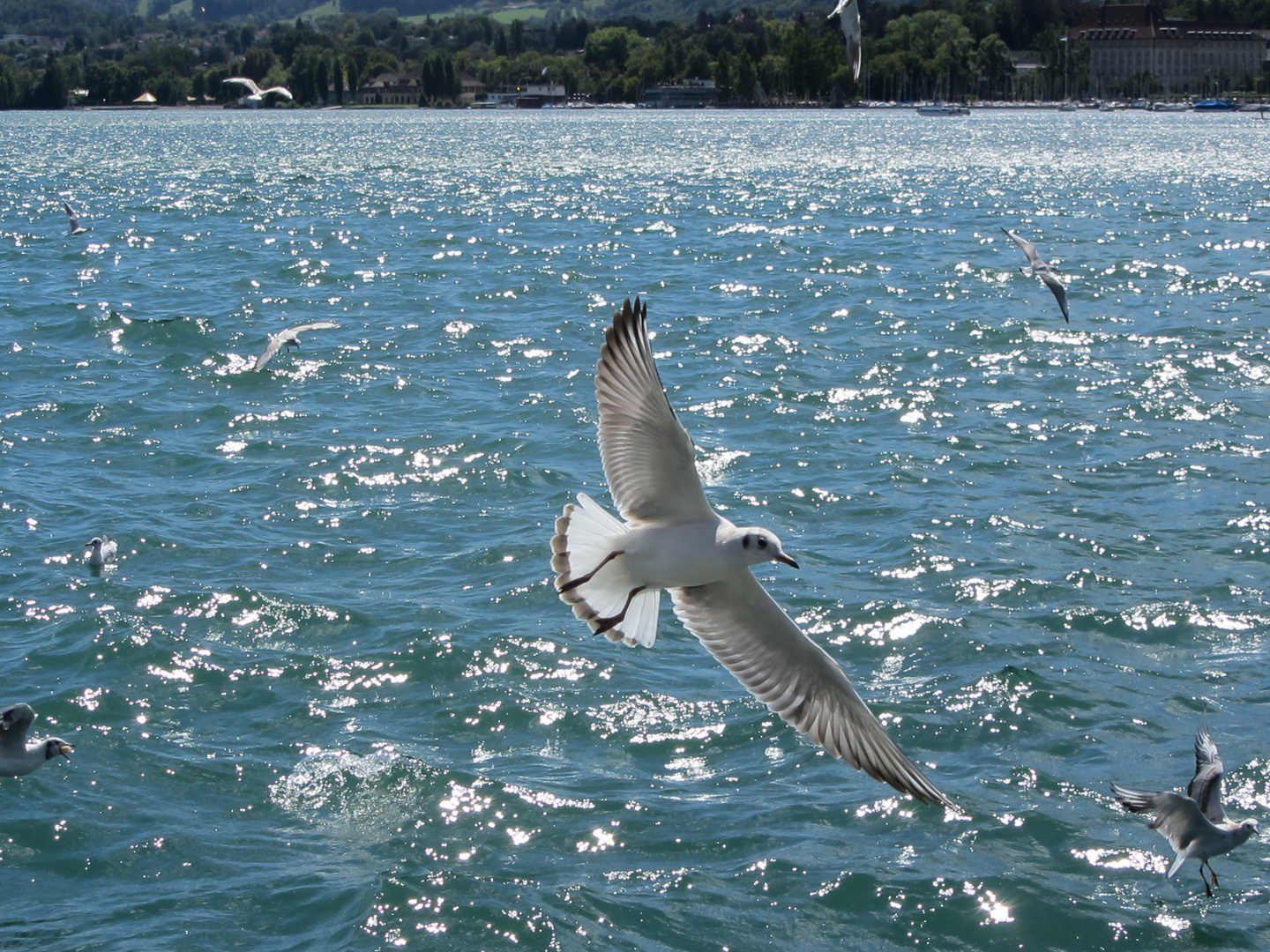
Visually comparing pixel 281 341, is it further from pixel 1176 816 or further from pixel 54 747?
pixel 1176 816

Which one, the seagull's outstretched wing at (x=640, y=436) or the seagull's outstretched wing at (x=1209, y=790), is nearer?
the seagull's outstretched wing at (x=640, y=436)

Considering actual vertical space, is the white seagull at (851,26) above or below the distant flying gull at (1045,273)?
above

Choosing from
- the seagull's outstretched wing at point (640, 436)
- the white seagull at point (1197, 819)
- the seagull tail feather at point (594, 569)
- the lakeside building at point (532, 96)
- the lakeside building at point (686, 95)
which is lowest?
the white seagull at point (1197, 819)

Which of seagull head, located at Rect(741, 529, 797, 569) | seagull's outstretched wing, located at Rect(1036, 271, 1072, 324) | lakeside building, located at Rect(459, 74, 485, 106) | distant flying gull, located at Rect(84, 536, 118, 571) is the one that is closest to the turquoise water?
distant flying gull, located at Rect(84, 536, 118, 571)

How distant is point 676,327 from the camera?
17.6 meters

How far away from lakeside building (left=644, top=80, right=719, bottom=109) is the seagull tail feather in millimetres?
154909

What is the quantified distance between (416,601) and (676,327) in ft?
31.6

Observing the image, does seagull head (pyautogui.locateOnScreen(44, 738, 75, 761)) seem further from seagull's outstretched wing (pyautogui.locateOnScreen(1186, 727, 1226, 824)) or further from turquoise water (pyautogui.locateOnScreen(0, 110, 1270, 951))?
seagull's outstretched wing (pyautogui.locateOnScreen(1186, 727, 1226, 824))

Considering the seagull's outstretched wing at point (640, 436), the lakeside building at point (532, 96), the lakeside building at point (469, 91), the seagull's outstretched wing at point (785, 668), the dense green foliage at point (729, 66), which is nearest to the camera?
the seagull's outstretched wing at point (640, 436)

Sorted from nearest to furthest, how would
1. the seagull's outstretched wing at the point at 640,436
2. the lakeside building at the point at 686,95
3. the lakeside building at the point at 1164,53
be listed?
1. the seagull's outstretched wing at the point at 640,436
2. the lakeside building at the point at 686,95
3. the lakeside building at the point at 1164,53

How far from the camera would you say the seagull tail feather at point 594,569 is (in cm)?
543

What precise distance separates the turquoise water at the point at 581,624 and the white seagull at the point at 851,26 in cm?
314

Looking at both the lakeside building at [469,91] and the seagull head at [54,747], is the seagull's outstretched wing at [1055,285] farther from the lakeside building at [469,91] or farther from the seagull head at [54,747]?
the lakeside building at [469,91]

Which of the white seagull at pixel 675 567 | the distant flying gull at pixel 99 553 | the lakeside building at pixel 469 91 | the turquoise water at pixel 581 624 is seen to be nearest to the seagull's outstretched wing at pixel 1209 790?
the turquoise water at pixel 581 624
